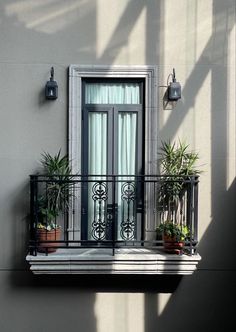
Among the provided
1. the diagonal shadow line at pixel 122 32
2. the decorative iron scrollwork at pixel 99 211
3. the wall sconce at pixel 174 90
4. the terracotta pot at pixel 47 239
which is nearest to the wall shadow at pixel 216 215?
the wall sconce at pixel 174 90

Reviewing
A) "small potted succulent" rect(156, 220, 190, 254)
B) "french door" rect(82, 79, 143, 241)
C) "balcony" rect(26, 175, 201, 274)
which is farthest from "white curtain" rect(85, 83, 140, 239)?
"small potted succulent" rect(156, 220, 190, 254)

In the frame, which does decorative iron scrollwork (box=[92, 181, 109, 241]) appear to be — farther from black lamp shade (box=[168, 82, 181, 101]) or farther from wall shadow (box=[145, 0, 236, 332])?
black lamp shade (box=[168, 82, 181, 101])

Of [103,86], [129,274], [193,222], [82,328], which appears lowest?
[82,328]

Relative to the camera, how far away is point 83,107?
6.43 meters

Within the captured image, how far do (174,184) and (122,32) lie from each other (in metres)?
2.13

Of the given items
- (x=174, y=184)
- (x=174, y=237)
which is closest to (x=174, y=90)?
(x=174, y=184)

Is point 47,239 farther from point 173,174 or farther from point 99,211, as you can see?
point 173,174

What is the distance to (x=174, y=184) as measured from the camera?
6.10m

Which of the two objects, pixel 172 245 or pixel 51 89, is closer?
pixel 172 245

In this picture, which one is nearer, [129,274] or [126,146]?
[129,274]

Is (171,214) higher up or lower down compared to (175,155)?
lower down

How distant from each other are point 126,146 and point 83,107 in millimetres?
780

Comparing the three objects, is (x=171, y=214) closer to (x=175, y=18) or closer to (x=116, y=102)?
(x=116, y=102)

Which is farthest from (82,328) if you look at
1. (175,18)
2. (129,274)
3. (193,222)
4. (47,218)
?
(175,18)
